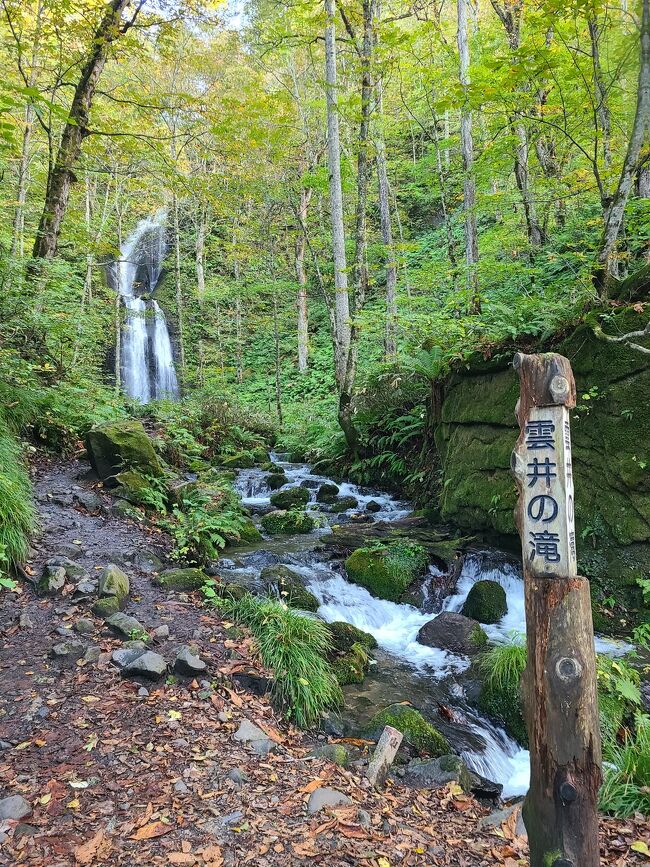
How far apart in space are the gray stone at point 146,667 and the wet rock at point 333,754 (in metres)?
1.30

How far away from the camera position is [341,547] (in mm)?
7684

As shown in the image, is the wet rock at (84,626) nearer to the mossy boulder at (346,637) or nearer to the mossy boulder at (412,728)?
the mossy boulder at (346,637)

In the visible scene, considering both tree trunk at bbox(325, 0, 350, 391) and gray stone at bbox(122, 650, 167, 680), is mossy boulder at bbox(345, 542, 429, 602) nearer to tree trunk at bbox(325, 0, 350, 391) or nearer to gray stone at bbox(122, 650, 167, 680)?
gray stone at bbox(122, 650, 167, 680)

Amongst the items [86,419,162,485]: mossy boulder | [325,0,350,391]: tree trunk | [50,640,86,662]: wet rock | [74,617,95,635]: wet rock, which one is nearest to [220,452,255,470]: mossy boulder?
[325,0,350,391]: tree trunk

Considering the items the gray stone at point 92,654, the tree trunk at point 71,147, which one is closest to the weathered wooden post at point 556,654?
the gray stone at point 92,654

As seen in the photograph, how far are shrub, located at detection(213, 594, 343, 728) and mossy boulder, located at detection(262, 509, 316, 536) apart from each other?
3282 mm

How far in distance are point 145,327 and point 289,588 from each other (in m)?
21.3

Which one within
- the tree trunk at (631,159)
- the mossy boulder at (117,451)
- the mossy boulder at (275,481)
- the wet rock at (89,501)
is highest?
the tree trunk at (631,159)

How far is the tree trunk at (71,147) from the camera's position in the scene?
8344 mm

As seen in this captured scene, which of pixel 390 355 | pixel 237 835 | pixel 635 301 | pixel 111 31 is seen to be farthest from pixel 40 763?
pixel 390 355

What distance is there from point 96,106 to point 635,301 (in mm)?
9863

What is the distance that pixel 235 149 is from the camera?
10281mm

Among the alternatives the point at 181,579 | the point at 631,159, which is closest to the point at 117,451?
the point at 181,579

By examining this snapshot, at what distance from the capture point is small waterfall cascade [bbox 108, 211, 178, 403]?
74.1 ft
